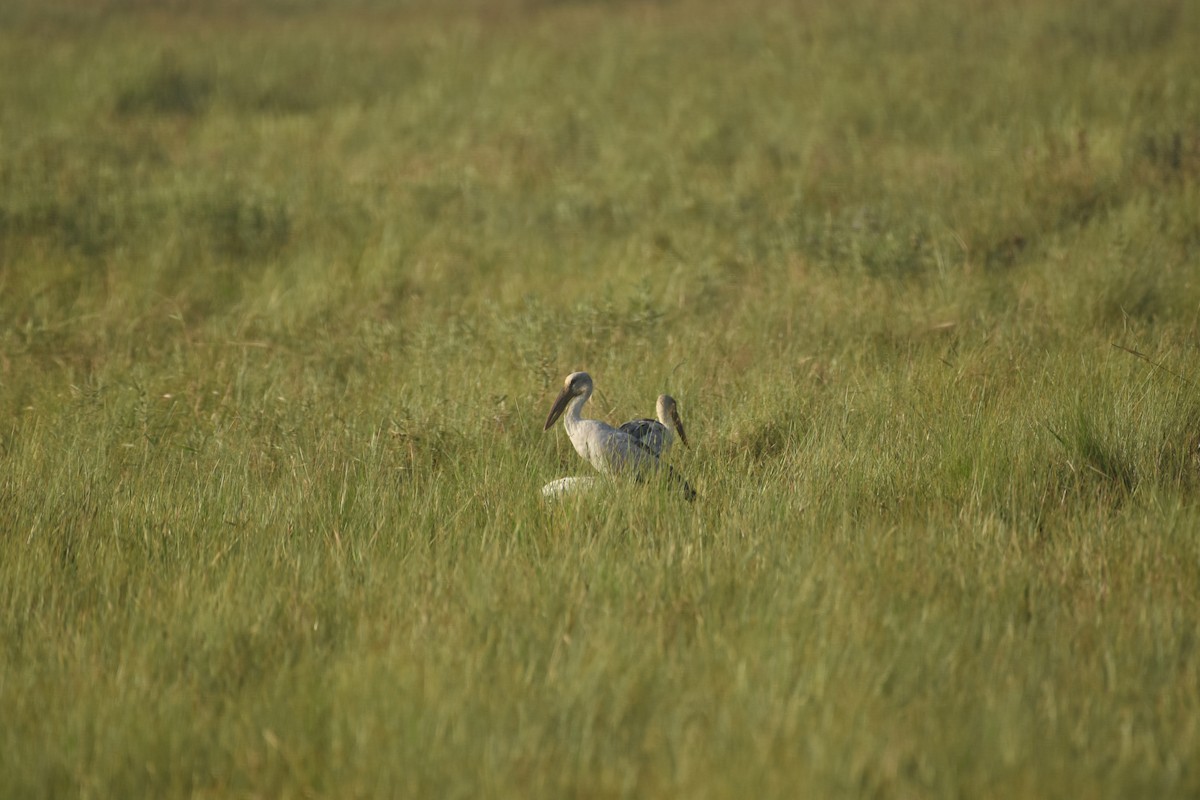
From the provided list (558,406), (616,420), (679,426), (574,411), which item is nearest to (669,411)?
(679,426)

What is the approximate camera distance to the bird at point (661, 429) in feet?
15.7

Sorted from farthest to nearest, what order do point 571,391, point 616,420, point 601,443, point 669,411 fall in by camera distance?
point 616,420 → point 571,391 → point 669,411 → point 601,443

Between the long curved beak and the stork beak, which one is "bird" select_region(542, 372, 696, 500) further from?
the stork beak

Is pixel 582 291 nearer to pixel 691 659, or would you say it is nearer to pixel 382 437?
pixel 382 437

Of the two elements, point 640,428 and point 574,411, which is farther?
point 574,411

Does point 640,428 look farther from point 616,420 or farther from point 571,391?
point 616,420

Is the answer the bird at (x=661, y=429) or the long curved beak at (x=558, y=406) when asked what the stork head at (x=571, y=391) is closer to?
the long curved beak at (x=558, y=406)

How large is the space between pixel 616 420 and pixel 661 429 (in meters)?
0.69

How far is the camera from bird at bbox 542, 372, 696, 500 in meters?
4.45

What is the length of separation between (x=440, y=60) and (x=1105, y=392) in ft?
35.3

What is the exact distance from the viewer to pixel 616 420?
5.56 m

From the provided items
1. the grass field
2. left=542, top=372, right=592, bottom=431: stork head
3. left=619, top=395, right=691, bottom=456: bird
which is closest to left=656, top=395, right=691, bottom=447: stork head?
left=619, top=395, right=691, bottom=456: bird

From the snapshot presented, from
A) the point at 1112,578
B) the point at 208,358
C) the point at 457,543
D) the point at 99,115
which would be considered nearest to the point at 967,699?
the point at 1112,578

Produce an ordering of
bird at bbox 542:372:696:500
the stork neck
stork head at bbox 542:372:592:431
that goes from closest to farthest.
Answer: bird at bbox 542:372:696:500, the stork neck, stork head at bbox 542:372:592:431
